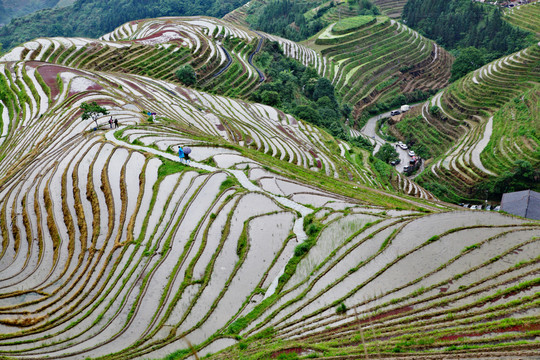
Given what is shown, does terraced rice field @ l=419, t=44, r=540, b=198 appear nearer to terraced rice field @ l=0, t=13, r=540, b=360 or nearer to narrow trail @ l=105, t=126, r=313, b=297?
terraced rice field @ l=0, t=13, r=540, b=360

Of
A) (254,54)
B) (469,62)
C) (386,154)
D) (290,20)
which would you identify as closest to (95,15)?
(290,20)

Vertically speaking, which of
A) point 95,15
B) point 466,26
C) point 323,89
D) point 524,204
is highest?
point 95,15

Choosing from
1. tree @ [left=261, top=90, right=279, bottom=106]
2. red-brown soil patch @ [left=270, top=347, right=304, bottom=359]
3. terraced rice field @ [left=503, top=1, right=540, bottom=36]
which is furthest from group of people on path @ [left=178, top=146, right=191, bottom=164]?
Answer: terraced rice field @ [left=503, top=1, right=540, bottom=36]

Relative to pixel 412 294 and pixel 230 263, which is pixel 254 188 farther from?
pixel 412 294

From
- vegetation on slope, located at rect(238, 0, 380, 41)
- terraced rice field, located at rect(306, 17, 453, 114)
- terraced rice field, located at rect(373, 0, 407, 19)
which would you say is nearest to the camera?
terraced rice field, located at rect(306, 17, 453, 114)

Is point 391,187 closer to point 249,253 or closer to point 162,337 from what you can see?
point 249,253

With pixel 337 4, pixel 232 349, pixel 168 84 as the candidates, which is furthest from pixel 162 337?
pixel 337 4
